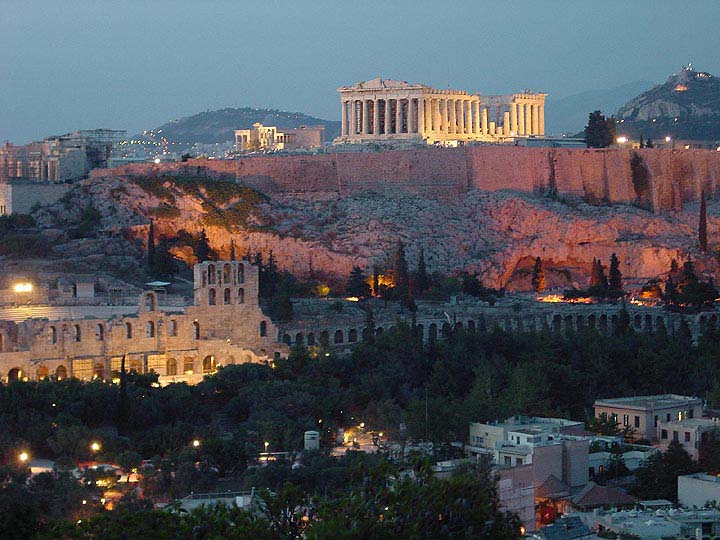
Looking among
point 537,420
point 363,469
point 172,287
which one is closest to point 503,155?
point 172,287

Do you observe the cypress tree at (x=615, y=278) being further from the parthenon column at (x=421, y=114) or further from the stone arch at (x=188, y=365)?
the stone arch at (x=188, y=365)

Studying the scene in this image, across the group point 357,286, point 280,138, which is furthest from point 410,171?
point 280,138

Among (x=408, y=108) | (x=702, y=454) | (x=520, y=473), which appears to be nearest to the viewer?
(x=520, y=473)

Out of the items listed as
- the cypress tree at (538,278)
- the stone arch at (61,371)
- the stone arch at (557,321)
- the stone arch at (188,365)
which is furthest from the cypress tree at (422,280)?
the stone arch at (61,371)

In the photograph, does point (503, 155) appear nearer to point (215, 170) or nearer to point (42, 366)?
point (215, 170)

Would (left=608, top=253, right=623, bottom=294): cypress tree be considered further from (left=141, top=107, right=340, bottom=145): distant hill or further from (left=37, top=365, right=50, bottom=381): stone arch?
(left=141, top=107, right=340, bottom=145): distant hill

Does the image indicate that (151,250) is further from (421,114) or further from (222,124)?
(222,124)
